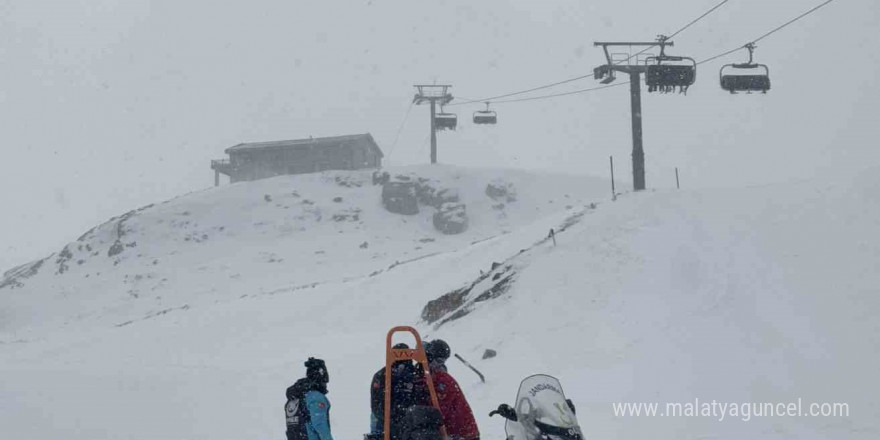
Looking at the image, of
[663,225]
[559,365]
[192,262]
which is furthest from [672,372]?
[192,262]

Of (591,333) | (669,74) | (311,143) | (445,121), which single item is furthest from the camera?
(311,143)

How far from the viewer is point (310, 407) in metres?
5.80

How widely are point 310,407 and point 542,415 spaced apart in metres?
2.06

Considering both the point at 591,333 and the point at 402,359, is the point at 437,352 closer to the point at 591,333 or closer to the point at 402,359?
the point at 402,359

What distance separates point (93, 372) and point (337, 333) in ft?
25.8

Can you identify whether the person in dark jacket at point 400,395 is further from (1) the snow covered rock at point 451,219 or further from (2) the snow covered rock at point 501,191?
(2) the snow covered rock at point 501,191

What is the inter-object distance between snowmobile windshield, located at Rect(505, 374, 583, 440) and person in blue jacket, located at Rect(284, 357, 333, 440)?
66.2 inches

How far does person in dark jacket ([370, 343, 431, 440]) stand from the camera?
5629 millimetres

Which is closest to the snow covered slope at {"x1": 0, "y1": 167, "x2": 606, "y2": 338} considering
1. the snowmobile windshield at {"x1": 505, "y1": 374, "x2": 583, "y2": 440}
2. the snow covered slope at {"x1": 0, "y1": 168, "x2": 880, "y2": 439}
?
the snow covered slope at {"x1": 0, "y1": 168, "x2": 880, "y2": 439}

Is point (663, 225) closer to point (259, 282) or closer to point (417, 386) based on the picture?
point (417, 386)

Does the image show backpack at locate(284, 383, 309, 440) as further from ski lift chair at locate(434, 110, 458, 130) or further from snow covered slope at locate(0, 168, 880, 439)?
ski lift chair at locate(434, 110, 458, 130)

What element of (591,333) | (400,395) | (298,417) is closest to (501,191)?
(591,333)

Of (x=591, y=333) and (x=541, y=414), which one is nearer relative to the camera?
(x=541, y=414)

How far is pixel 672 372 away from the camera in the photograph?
35.3ft
